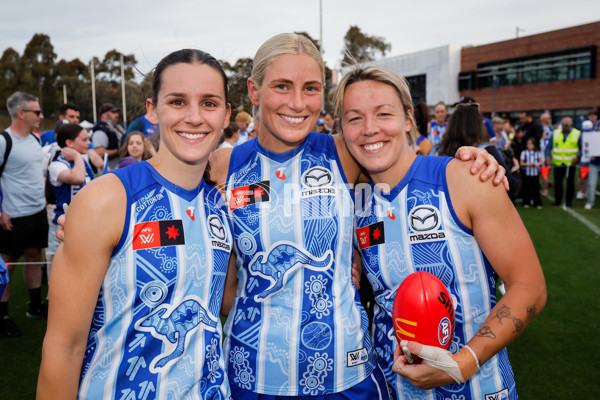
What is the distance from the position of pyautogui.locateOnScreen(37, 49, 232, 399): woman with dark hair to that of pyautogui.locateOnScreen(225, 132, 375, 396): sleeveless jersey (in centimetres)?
21

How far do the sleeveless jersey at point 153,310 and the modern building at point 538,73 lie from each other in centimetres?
3302

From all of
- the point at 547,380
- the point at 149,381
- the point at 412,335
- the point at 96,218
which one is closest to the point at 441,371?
the point at 412,335

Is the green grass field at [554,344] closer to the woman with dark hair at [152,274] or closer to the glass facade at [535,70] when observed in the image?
the woman with dark hair at [152,274]

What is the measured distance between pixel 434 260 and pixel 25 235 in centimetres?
502

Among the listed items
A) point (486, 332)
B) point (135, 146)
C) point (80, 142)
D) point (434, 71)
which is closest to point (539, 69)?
point (434, 71)

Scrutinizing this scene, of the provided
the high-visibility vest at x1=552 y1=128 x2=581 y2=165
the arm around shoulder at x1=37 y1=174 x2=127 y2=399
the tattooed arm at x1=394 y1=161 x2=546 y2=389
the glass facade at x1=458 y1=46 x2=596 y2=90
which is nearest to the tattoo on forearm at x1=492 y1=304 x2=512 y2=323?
the tattooed arm at x1=394 y1=161 x2=546 y2=389

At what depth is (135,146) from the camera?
5703 mm

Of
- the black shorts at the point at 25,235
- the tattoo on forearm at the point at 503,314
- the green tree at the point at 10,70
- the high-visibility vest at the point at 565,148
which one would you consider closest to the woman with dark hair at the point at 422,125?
the tattoo on forearm at the point at 503,314

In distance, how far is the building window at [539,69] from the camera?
3027 cm

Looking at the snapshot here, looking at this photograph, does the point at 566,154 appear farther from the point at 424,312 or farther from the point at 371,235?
the point at 424,312

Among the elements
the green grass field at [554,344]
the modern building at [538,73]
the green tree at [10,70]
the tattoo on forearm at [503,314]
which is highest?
the green tree at [10,70]

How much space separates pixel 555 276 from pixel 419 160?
17.6 ft

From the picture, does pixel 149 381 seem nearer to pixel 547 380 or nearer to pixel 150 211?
pixel 150 211

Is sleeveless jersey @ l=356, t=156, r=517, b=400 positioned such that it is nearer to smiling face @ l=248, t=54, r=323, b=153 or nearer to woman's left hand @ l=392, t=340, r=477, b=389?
woman's left hand @ l=392, t=340, r=477, b=389
